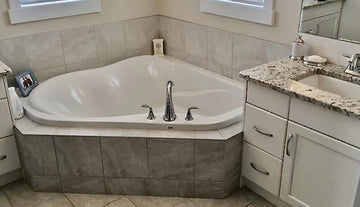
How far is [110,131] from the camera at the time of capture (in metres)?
2.35

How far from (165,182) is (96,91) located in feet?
3.48

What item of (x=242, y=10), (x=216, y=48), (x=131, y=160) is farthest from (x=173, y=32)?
(x=131, y=160)

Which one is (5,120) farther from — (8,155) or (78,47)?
(78,47)

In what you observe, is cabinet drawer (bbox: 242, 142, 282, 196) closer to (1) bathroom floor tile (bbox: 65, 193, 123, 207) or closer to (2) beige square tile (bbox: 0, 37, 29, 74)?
(1) bathroom floor tile (bbox: 65, 193, 123, 207)

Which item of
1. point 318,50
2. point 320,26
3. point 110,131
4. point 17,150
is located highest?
point 320,26

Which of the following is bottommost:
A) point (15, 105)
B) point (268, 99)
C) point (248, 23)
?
point (15, 105)

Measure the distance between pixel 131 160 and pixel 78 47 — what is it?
49.4 inches

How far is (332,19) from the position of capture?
231cm

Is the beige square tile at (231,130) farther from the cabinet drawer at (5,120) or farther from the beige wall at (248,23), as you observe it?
the cabinet drawer at (5,120)

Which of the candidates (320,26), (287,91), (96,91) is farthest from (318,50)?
(96,91)

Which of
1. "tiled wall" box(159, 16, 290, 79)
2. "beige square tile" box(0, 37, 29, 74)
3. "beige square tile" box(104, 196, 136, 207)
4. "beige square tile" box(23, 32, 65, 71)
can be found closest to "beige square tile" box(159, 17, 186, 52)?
"tiled wall" box(159, 16, 290, 79)

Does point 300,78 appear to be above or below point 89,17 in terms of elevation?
below

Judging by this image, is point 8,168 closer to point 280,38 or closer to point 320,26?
point 280,38

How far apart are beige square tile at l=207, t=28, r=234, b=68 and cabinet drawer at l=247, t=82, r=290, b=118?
82 centimetres
